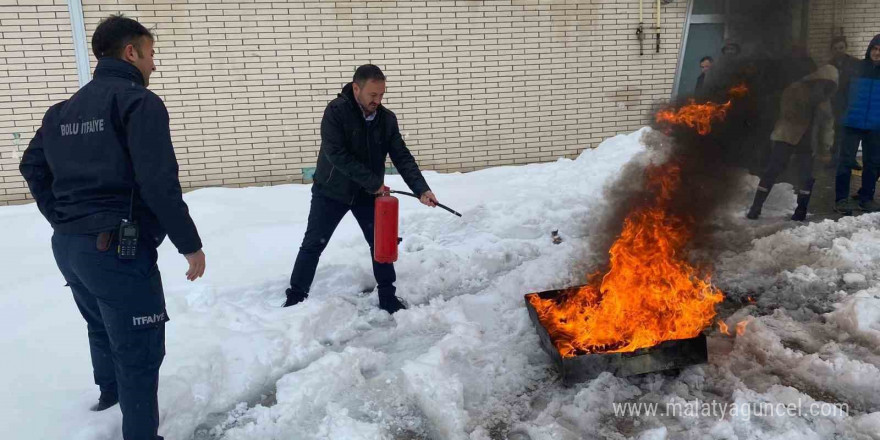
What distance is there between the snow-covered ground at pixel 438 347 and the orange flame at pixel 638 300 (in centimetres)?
25

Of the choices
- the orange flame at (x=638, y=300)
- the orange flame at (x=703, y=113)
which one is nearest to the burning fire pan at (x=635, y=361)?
the orange flame at (x=638, y=300)

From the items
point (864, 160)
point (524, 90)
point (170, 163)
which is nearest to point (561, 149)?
point (524, 90)

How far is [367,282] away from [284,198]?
280 cm

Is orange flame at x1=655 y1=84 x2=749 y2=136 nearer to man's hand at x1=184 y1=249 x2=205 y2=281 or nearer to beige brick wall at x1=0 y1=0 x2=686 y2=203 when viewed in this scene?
beige brick wall at x1=0 y1=0 x2=686 y2=203

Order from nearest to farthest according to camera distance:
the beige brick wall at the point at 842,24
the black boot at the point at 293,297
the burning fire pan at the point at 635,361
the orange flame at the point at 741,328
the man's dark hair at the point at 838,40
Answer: the burning fire pan at the point at 635,361 < the orange flame at the point at 741,328 < the black boot at the point at 293,297 < the beige brick wall at the point at 842,24 < the man's dark hair at the point at 838,40

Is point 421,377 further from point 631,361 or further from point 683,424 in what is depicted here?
point 683,424

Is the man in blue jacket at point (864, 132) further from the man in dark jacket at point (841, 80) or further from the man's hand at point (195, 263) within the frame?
the man's hand at point (195, 263)

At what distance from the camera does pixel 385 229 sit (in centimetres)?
439

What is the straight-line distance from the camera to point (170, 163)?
2637mm

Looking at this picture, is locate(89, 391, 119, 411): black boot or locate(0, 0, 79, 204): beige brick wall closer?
locate(89, 391, 119, 411): black boot

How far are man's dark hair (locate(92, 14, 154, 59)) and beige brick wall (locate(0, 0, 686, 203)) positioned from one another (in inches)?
203

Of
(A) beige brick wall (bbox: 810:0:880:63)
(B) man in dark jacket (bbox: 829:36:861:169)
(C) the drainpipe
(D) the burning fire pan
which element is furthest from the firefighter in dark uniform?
(B) man in dark jacket (bbox: 829:36:861:169)

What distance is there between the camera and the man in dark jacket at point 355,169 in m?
4.34

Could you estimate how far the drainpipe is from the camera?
704cm
